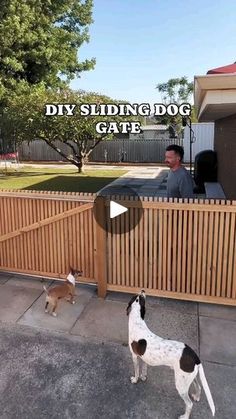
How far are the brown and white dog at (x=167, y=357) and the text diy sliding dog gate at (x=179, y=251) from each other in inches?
47.8

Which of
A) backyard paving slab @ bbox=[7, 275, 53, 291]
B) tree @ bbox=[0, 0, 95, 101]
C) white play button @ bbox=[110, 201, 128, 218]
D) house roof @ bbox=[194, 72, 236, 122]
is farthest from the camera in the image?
tree @ bbox=[0, 0, 95, 101]

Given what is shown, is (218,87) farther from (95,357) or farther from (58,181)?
(58,181)

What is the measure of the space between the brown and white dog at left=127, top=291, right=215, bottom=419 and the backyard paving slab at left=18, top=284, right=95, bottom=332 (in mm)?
1074

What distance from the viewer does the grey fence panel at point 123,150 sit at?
23109mm

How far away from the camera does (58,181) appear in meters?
15.3

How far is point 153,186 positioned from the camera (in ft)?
43.5

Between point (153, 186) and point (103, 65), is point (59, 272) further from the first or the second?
point (103, 65)

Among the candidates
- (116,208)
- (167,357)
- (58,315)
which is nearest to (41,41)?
(116,208)

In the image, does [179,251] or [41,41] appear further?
[41,41]

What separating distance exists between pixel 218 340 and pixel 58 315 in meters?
1.76

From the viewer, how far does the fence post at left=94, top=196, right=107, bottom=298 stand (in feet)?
13.7

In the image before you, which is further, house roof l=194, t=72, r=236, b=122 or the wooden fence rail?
the wooden fence rail

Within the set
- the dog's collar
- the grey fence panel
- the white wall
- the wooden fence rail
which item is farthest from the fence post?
the grey fence panel

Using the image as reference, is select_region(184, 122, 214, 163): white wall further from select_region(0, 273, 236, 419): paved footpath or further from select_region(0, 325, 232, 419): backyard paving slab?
select_region(0, 325, 232, 419): backyard paving slab
